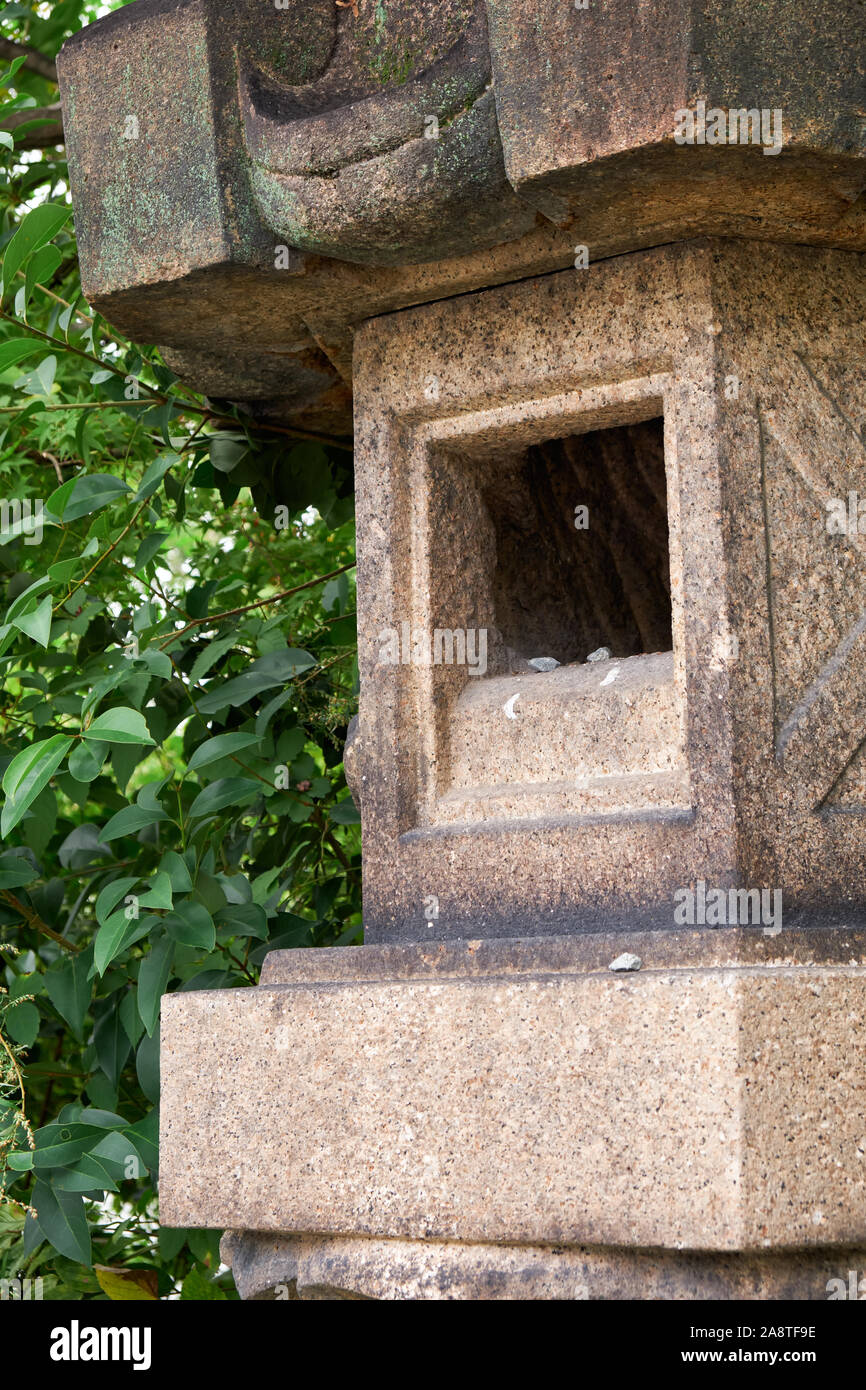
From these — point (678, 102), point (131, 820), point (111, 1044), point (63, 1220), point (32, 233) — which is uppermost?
point (32, 233)

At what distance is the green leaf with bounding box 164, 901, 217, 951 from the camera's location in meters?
2.31

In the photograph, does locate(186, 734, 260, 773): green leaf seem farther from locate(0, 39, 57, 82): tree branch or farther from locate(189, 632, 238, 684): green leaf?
locate(0, 39, 57, 82): tree branch

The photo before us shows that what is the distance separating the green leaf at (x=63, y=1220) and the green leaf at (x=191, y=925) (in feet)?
1.39

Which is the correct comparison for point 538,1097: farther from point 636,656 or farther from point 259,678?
point 259,678

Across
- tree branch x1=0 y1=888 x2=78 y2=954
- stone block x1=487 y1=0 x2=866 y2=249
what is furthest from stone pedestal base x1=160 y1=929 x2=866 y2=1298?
stone block x1=487 y1=0 x2=866 y2=249

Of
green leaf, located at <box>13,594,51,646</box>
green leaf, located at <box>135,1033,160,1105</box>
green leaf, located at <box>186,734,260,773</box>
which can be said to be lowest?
green leaf, located at <box>135,1033,160,1105</box>

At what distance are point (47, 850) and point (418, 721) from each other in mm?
1388

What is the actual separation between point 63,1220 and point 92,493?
118cm

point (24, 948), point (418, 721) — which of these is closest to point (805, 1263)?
point (418, 721)

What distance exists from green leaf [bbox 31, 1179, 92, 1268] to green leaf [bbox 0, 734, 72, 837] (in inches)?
25.3

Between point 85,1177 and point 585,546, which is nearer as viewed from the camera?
point 85,1177

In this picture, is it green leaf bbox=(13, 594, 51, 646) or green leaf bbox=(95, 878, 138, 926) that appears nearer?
green leaf bbox=(13, 594, 51, 646)

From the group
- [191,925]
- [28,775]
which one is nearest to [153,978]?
[191,925]

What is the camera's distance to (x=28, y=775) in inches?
80.9
